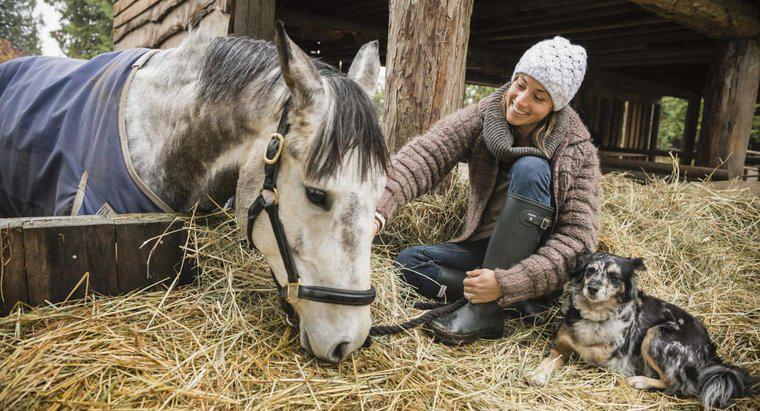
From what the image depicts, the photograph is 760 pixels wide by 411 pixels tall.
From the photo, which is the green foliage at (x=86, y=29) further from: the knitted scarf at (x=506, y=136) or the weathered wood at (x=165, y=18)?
the knitted scarf at (x=506, y=136)

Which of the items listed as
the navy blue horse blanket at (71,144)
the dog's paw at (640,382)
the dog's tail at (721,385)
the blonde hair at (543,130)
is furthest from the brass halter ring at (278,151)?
the dog's tail at (721,385)

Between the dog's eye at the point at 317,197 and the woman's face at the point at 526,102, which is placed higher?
the woman's face at the point at 526,102

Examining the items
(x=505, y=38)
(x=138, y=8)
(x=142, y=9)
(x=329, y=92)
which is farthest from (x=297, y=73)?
(x=505, y=38)

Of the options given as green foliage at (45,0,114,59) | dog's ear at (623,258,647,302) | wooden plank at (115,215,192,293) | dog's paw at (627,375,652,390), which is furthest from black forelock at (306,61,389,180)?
green foliage at (45,0,114,59)

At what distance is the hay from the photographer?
1.30 m

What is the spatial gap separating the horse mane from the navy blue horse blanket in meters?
0.56

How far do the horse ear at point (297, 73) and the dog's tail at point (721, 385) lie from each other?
1999 mm

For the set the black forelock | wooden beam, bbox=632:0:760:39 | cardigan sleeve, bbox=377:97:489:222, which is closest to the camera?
the black forelock

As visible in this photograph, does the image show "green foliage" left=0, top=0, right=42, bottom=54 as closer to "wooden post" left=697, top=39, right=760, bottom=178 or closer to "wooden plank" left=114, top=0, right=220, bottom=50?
"wooden plank" left=114, top=0, right=220, bottom=50

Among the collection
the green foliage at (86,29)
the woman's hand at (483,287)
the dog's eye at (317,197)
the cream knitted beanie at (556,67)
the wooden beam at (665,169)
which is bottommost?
the woman's hand at (483,287)

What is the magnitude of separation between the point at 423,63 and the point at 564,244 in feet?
4.67

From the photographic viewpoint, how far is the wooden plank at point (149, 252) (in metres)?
1.71

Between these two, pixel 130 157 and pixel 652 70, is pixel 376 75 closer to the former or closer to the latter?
pixel 130 157

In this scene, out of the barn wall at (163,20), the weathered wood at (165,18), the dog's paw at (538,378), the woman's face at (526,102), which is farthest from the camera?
the weathered wood at (165,18)
